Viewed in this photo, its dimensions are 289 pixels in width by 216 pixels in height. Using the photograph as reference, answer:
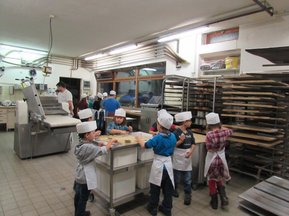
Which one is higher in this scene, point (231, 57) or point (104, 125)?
point (231, 57)

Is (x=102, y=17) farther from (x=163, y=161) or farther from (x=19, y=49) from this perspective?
(x=19, y=49)

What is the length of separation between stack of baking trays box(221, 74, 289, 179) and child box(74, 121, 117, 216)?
227cm

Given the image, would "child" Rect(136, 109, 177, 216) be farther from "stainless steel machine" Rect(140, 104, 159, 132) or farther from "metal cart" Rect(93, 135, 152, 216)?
"stainless steel machine" Rect(140, 104, 159, 132)

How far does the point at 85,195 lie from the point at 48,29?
4.37m

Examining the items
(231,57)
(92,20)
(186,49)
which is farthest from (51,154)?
(231,57)

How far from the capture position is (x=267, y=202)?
0.82 meters

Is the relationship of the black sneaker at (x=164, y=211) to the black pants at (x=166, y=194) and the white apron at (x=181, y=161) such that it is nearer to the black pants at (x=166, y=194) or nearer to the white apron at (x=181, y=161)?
the black pants at (x=166, y=194)

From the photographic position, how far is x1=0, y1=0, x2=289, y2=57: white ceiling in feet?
11.1

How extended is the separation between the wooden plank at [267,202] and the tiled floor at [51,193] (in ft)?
5.48

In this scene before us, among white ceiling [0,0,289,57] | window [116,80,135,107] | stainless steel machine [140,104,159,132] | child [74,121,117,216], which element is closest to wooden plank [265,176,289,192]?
child [74,121,117,216]

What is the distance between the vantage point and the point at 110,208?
2.15 meters

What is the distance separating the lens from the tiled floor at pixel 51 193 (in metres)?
2.32

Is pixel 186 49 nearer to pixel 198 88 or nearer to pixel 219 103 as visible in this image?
pixel 198 88

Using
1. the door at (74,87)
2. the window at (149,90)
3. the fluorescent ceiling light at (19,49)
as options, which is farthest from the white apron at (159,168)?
the door at (74,87)
